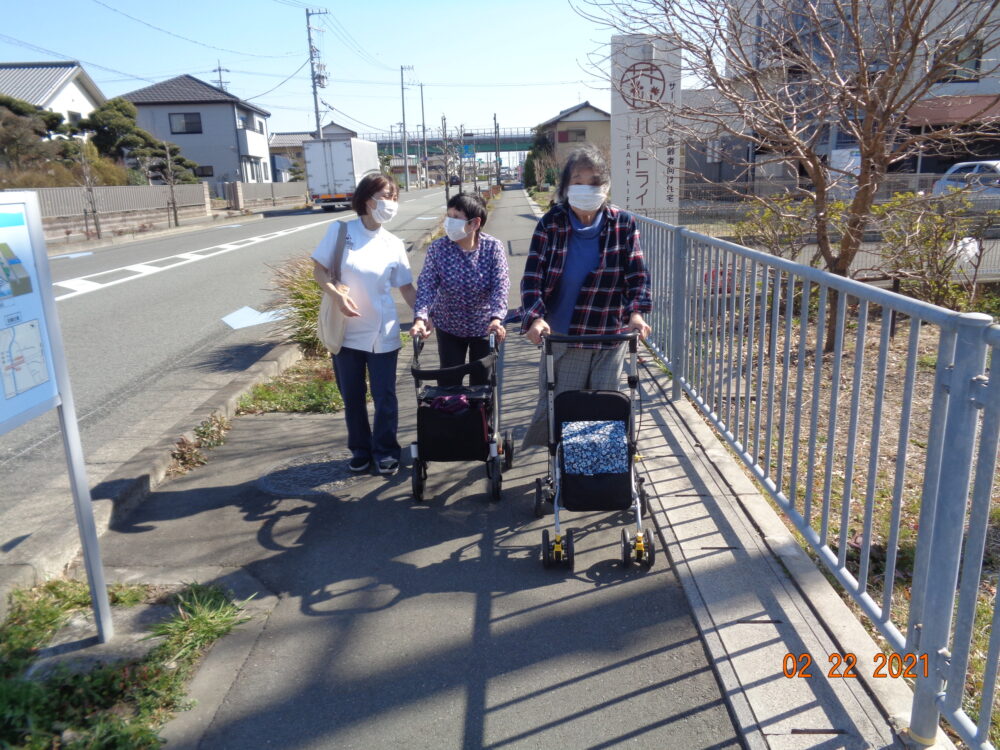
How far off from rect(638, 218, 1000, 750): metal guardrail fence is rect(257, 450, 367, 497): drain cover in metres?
2.36

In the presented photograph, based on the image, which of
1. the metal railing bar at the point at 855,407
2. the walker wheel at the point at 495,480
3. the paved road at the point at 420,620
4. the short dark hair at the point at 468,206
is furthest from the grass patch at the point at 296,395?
the metal railing bar at the point at 855,407

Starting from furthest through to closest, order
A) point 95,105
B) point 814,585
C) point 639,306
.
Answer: point 95,105, point 639,306, point 814,585

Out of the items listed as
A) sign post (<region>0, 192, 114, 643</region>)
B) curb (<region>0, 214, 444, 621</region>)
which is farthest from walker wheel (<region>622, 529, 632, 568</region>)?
curb (<region>0, 214, 444, 621</region>)

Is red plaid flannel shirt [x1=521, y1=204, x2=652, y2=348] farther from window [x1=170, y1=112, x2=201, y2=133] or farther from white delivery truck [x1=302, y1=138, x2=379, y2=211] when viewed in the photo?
window [x1=170, y1=112, x2=201, y2=133]

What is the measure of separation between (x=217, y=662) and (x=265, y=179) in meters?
68.5

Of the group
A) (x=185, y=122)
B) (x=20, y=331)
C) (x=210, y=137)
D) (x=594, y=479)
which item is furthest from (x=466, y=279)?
(x=185, y=122)

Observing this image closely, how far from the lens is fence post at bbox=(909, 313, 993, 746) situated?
83.0 inches

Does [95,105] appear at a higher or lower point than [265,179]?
higher

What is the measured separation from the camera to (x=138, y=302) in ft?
41.4

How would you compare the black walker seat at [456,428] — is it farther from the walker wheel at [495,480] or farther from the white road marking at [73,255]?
the white road marking at [73,255]

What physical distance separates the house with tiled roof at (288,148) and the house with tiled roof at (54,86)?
97.0 feet

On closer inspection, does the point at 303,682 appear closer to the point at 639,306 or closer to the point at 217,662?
the point at 217,662

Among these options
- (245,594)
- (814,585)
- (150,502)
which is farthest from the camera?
(150,502)

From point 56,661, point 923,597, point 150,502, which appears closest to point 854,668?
point 923,597
